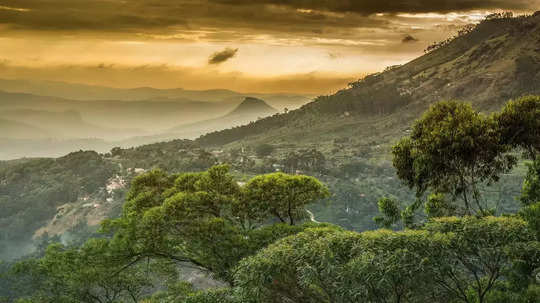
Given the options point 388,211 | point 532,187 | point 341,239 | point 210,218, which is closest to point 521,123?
point 532,187

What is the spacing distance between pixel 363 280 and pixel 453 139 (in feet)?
27.4

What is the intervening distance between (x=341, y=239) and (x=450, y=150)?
7.55 meters

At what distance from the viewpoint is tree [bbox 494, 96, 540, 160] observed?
21.1 meters

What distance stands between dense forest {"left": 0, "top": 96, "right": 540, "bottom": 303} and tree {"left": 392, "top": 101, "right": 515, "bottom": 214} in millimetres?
51

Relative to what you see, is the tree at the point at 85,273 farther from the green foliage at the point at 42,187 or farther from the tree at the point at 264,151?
the tree at the point at 264,151

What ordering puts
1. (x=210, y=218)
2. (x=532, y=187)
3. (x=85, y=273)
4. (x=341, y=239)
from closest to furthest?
(x=341, y=239)
(x=210, y=218)
(x=532, y=187)
(x=85, y=273)

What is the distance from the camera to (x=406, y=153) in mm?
23391

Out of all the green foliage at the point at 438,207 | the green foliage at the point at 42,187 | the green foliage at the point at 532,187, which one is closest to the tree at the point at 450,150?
the green foliage at the point at 438,207

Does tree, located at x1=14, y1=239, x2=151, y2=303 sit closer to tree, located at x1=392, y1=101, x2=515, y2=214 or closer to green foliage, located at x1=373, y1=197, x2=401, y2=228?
green foliage, located at x1=373, y1=197, x2=401, y2=228

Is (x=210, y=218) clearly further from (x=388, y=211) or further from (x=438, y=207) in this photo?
(x=438, y=207)

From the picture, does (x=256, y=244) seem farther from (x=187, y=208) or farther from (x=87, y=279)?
(x=87, y=279)

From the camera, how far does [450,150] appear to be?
21.0 m

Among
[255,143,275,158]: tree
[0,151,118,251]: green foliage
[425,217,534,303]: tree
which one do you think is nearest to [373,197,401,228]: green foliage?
[425,217,534,303]: tree

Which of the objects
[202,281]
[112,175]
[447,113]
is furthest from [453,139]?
[112,175]
